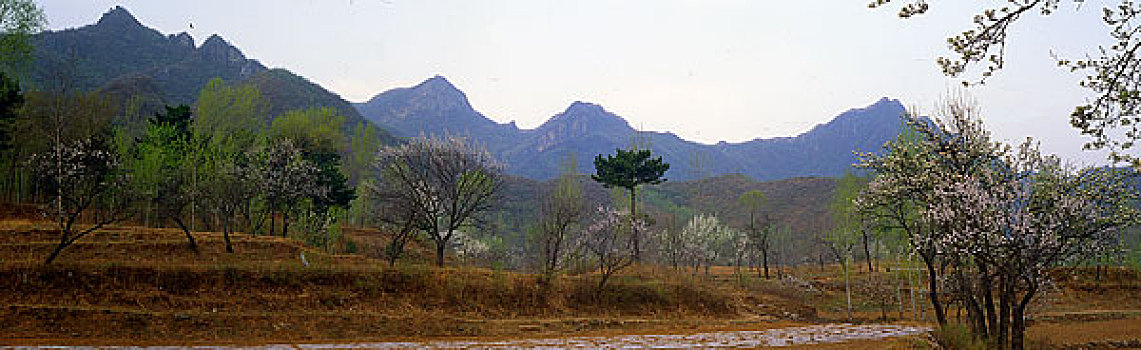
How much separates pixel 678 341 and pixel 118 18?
182m

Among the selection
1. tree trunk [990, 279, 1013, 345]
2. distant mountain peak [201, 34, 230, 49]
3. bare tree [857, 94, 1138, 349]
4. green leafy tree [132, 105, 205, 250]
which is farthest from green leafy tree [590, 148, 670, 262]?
distant mountain peak [201, 34, 230, 49]

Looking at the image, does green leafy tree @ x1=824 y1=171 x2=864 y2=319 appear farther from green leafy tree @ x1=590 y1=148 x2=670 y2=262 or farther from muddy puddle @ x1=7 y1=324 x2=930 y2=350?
muddy puddle @ x1=7 y1=324 x2=930 y2=350

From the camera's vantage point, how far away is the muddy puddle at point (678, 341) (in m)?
16.9

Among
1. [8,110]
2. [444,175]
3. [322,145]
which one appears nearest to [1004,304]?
[444,175]

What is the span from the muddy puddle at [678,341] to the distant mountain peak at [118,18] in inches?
6825

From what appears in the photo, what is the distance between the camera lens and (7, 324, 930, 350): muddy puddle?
16.9m

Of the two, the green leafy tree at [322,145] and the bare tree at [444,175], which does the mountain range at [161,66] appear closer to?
the green leafy tree at [322,145]

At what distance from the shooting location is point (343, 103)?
5094 inches

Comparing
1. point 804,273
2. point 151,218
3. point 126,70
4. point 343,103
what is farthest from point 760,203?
point 126,70

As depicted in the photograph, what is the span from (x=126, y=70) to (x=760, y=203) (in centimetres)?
13339

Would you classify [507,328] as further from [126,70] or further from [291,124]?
[126,70]

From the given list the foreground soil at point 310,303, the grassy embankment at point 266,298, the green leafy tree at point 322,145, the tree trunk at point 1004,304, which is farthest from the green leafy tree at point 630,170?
the tree trunk at point 1004,304

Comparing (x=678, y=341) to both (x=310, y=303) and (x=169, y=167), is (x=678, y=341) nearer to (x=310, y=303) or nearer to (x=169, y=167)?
(x=310, y=303)

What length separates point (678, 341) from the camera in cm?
1925
